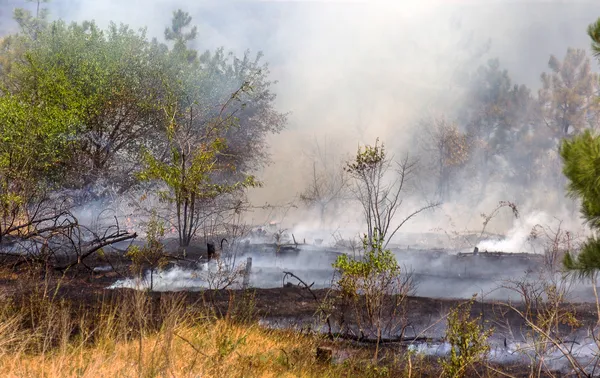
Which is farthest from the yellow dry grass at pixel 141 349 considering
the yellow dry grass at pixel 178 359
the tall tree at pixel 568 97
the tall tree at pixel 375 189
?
the tall tree at pixel 568 97

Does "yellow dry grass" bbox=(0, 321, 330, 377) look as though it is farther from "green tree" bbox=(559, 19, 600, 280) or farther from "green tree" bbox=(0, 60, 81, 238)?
"green tree" bbox=(0, 60, 81, 238)

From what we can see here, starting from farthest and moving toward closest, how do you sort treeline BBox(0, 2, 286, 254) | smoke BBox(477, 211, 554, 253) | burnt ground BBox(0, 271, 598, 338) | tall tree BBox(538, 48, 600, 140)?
tall tree BBox(538, 48, 600, 140) → smoke BBox(477, 211, 554, 253) → treeline BBox(0, 2, 286, 254) → burnt ground BBox(0, 271, 598, 338)

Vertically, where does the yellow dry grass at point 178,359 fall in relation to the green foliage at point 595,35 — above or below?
below

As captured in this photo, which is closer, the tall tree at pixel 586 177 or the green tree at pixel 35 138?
the tall tree at pixel 586 177

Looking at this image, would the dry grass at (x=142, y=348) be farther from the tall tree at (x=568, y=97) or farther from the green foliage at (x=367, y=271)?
the tall tree at (x=568, y=97)

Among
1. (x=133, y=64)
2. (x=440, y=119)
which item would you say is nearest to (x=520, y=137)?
(x=440, y=119)

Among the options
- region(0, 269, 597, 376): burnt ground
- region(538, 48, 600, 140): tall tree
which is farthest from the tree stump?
region(538, 48, 600, 140): tall tree

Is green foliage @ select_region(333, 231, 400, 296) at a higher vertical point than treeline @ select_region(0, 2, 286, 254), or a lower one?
lower

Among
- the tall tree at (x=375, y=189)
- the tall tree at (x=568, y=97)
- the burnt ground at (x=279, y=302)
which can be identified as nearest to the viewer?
the burnt ground at (x=279, y=302)

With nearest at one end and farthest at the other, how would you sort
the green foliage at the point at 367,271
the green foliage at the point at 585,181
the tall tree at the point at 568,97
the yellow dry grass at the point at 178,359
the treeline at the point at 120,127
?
the yellow dry grass at the point at 178,359 < the green foliage at the point at 585,181 < the green foliage at the point at 367,271 < the treeline at the point at 120,127 < the tall tree at the point at 568,97

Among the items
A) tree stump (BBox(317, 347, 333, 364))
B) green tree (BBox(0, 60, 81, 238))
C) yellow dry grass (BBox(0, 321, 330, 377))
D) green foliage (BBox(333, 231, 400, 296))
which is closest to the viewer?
yellow dry grass (BBox(0, 321, 330, 377))

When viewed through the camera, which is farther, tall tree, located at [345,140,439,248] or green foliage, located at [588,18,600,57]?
tall tree, located at [345,140,439,248]

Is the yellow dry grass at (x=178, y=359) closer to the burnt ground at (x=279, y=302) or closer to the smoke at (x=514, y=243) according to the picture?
the burnt ground at (x=279, y=302)

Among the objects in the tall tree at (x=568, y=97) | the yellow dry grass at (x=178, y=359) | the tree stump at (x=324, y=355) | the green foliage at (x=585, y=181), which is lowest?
the tree stump at (x=324, y=355)
